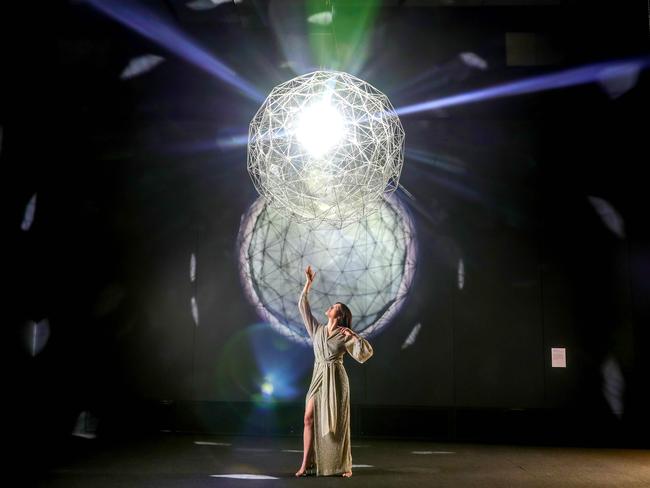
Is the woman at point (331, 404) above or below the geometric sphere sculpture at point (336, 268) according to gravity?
below

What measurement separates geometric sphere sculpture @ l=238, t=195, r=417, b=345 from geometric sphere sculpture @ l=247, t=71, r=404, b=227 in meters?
1.79

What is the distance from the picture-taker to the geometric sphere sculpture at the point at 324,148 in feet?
12.1

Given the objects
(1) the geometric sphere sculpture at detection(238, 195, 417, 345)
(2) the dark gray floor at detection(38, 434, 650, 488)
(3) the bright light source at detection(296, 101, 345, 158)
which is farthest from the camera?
(1) the geometric sphere sculpture at detection(238, 195, 417, 345)

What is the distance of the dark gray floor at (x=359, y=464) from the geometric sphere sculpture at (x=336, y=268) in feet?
4.13

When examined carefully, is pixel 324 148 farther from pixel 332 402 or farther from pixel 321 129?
pixel 332 402

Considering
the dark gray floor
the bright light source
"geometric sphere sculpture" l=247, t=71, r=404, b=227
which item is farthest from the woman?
the bright light source

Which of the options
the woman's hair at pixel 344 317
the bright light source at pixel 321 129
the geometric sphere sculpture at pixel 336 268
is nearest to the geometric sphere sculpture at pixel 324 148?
the bright light source at pixel 321 129

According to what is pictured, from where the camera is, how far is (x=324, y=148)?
145 inches

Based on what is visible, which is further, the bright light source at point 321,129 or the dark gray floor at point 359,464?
the dark gray floor at point 359,464

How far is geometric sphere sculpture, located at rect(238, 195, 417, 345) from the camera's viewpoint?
595 centimetres

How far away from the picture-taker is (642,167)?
20.1 ft

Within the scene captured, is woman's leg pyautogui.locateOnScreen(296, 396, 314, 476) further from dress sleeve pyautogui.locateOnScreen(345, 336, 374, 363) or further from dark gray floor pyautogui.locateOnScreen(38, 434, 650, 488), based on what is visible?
dress sleeve pyautogui.locateOnScreen(345, 336, 374, 363)

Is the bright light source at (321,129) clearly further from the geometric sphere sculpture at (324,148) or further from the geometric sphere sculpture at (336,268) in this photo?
the geometric sphere sculpture at (336,268)

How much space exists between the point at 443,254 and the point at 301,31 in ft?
9.32
